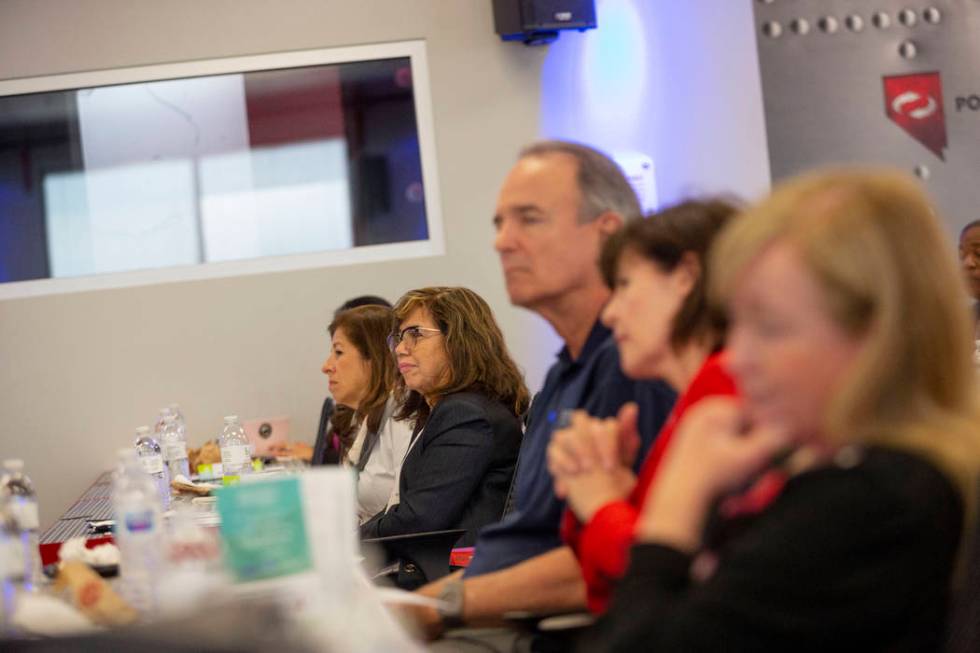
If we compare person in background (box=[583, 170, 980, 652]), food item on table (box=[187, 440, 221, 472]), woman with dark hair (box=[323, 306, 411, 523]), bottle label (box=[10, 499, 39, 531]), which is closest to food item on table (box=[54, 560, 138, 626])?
bottle label (box=[10, 499, 39, 531])

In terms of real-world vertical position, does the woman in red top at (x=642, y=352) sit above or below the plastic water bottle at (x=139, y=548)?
above

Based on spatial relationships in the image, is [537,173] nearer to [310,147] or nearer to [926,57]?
[310,147]

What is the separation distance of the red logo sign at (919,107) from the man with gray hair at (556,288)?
4.99 m

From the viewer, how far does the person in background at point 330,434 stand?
5.00 meters

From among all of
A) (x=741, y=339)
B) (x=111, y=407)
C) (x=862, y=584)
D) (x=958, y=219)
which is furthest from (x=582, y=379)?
(x=958, y=219)

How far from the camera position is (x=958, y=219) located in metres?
6.87

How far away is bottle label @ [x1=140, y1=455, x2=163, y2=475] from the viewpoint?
390 cm

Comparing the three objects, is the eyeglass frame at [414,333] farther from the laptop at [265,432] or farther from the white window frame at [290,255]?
the white window frame at [290,255]

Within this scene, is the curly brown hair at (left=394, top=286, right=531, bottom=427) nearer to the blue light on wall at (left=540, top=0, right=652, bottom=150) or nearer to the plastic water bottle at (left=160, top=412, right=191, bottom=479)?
the plastic water bottle at (left=160, top=412, right=191, bottom=479)

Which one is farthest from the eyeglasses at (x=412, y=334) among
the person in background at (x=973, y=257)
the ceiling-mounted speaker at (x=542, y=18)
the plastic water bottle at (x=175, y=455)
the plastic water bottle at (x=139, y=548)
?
the person in background at (x=973, y=257)

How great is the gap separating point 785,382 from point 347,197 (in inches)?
200

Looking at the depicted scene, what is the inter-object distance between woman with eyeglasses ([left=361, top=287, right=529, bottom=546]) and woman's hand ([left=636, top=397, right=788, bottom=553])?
199cm

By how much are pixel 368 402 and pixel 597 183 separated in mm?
2222

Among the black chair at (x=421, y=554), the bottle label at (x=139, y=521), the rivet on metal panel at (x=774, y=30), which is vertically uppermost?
the rivet on metal panel at (x=774, y=30)
